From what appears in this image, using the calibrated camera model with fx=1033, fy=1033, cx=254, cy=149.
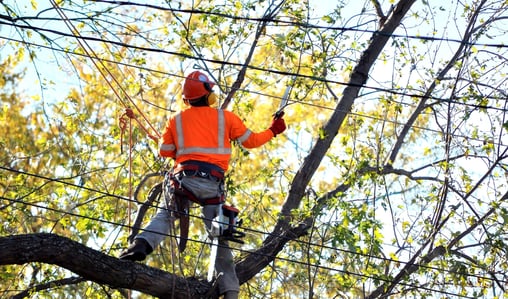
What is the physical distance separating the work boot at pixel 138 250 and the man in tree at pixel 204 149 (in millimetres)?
224

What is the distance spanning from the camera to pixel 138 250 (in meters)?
8.07

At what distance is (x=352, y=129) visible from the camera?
416 inches

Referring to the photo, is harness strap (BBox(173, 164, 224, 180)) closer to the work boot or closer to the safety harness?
the safety harness

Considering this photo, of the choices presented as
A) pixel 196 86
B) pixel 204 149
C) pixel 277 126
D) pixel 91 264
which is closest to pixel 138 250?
pixel 91 264

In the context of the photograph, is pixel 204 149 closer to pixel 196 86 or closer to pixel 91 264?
pixel 196 86

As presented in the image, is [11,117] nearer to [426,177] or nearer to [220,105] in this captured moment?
[220,105]

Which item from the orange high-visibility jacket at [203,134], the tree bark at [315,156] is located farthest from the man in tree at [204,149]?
the tree bark at [315,156]

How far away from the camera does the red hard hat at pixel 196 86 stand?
27.9 ft

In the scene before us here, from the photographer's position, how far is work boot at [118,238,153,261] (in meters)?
8.08

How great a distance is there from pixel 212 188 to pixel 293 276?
99.9 inches

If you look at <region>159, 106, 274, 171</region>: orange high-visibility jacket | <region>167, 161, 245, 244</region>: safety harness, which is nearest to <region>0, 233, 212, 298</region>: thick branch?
<region>167, 161, 245, 244</region>: safety harness

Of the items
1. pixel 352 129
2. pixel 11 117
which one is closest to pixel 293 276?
pixel 352 129

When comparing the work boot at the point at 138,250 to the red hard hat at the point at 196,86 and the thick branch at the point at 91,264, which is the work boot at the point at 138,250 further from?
the red hard hat at the point at 196,86

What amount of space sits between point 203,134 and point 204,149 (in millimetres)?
123
